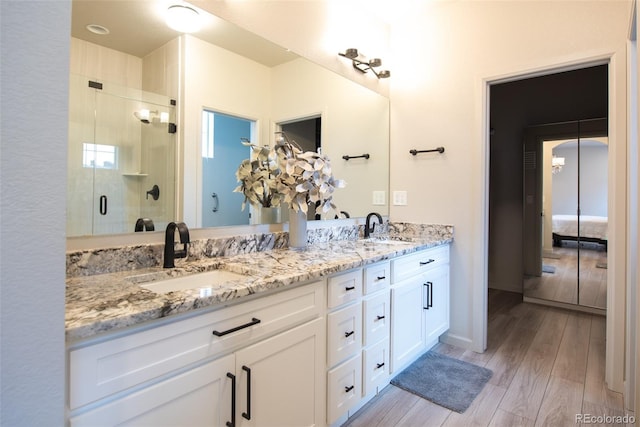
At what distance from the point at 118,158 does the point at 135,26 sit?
0.56m

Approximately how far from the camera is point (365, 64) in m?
2.59

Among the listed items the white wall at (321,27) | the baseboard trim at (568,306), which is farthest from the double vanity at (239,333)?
the baseboard trim at (568,306)

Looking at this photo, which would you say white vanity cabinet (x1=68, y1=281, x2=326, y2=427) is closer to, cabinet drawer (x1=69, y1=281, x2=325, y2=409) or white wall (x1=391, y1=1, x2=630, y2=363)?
cabinet drawer (x1=69, y1=281, x2=325, y2=409)

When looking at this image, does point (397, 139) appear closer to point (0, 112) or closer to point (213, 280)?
point (213, 280)

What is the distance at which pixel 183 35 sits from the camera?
1535 mm

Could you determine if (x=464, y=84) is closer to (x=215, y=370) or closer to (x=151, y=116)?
(x=151, y=116)

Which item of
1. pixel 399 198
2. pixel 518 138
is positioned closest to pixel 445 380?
pixel 399 198

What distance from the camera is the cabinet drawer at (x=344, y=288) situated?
4.91 feet

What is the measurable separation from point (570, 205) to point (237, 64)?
3.60 m

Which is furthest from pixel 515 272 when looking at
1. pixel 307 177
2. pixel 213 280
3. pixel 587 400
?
pixel 213 280

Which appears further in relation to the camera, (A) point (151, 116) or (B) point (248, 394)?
(A) point (151, 116)

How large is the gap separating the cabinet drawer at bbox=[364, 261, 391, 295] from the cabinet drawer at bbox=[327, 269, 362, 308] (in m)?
0.06

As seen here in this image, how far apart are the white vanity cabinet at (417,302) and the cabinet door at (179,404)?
1123 millimetres

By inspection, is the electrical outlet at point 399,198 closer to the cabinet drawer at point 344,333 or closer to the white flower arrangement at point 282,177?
the white flower arrangement at point 282,177
